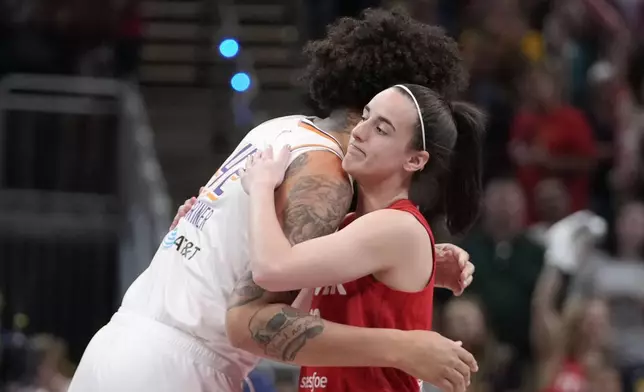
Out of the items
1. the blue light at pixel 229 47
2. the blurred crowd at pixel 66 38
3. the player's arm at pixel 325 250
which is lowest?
the player's arm at pixel 325 250

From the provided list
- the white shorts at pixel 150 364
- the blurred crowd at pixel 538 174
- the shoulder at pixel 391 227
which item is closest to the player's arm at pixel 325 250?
the shoulder at pixel 391 227

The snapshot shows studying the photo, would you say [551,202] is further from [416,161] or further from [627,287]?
[416,161]

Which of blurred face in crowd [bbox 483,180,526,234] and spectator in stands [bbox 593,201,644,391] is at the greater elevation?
blurred face in crowd [bbox 483,180,526,234]

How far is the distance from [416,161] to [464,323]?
4.11m

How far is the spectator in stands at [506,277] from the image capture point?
25.5ft

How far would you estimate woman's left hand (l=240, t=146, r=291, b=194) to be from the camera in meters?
3.18

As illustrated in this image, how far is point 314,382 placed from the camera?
3305 mm

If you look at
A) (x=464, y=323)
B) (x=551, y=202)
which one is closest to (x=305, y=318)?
(x=464, y=323)

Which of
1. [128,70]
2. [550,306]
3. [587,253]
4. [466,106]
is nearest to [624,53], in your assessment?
[587,253]

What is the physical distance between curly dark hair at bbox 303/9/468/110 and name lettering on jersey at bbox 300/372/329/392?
0.74m

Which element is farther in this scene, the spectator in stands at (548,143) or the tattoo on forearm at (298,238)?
the spectator in stands at (548,143)

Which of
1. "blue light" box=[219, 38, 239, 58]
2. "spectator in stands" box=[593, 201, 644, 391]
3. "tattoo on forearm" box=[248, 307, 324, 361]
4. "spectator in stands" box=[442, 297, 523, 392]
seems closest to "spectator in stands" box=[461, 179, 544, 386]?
"spectator in stands" box=[442, 297, 523, 392]

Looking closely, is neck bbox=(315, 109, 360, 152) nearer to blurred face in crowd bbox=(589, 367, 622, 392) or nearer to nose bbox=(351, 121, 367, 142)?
nose bbox=(351, 121, 367, 142)

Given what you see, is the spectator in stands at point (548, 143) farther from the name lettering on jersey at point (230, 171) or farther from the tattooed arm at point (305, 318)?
the tattooed arm at point (305, 318)
